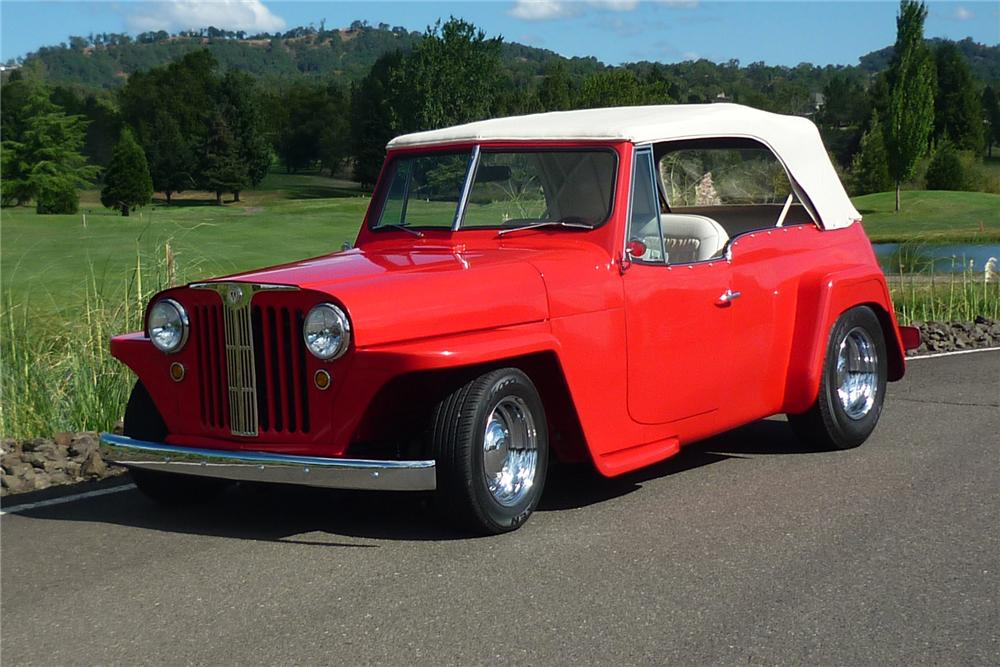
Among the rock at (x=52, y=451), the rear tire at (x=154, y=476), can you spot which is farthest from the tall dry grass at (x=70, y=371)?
the rear tire at (x=154, y=476)

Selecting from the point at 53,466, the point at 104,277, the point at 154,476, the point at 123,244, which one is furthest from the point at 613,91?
the point at 154,476

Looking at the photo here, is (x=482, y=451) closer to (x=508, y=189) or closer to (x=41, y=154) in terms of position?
(x=508, y=189)

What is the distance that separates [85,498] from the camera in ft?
20.8

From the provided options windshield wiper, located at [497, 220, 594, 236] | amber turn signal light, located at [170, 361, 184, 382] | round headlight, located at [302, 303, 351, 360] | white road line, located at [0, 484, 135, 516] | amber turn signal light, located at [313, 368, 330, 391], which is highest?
windshield wiper, located at [497, 220, 594, 236]

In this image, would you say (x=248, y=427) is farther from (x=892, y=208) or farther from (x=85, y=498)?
(x=892, y=208)

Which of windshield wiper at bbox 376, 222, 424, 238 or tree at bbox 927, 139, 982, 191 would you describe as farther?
tree at bbox 927, 139, 982, 191

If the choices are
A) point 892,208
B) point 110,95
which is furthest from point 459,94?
point 110,95

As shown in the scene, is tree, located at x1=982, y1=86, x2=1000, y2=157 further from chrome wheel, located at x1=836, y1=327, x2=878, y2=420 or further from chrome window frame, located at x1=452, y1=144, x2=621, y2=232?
chrome window frame, located at x1=452, y1=144, x2=621, y2=232

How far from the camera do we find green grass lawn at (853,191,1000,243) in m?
51.6

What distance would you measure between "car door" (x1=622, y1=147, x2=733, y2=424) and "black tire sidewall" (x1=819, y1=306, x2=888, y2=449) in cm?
89

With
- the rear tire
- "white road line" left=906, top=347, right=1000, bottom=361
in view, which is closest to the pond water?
"white road line" left=906, top=347, right=1000, bottom=361

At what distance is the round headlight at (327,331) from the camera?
5.04 meters

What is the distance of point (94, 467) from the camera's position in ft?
22.6

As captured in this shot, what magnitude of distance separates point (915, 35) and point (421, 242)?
64.4m
